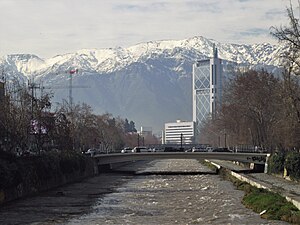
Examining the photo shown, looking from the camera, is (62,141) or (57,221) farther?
(62,141)

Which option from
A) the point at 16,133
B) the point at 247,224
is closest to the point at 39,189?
the point at 16,133

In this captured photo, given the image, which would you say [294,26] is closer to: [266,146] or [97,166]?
[266,146]

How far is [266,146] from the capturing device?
123000mm

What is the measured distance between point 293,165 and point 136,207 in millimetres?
31371

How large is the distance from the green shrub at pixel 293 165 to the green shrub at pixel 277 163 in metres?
6.83

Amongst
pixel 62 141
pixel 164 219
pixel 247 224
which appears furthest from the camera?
pixel 62 141

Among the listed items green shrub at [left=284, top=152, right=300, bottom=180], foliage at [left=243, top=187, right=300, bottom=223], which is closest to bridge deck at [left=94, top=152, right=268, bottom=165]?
green shrub at [left=284, top=152, right=300, bottom=180]

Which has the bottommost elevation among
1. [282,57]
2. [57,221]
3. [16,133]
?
[57,221]

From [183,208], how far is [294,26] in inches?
995

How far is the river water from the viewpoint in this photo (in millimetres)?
48312

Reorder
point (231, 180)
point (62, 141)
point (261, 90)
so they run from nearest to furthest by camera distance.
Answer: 1. point (231, 180)
2. point (62, 141)
3. point (261, 90)

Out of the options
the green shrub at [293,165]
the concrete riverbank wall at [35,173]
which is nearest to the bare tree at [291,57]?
the green shrub at [293,165]

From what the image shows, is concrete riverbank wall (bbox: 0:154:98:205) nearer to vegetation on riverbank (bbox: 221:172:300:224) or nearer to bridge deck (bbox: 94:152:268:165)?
bridge deck (bbox: 94:152:268:165)

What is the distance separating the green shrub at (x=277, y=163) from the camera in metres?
93.6
